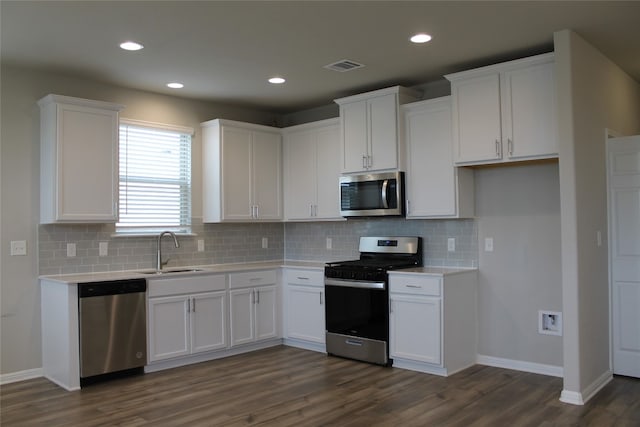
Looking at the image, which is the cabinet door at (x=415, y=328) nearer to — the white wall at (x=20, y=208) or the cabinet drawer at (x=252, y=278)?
the cabinet drawer at (x=252, y=278)

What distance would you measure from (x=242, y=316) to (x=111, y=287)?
1398mm

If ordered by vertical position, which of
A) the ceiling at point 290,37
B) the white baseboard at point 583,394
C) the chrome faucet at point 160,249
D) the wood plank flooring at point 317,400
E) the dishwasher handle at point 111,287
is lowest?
the wood plank flooring at point 317,400

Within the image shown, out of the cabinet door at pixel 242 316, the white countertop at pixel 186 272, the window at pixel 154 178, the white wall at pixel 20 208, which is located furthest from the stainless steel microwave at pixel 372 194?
the white wall at pixel 20 208

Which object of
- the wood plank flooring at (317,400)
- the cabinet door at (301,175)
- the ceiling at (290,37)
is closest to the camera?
Result: the ceiling at (290,37)

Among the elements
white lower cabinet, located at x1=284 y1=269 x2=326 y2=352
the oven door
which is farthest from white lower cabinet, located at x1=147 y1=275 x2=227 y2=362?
the oven door

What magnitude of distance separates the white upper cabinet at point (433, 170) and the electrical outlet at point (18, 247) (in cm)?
333

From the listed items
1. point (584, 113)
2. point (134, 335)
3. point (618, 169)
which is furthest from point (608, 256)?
point (134, 335)

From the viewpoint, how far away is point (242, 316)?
538cm

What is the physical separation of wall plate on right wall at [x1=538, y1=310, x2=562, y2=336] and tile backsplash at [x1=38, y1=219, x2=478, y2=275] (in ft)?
2.34

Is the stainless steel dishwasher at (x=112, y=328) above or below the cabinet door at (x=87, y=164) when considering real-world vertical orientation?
below

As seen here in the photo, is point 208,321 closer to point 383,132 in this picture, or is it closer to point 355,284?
point 355,284

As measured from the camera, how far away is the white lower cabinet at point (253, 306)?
5305 mm

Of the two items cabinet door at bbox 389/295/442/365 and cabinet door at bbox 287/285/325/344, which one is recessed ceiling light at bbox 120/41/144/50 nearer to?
cabinet door at bbox 287/285/325/344

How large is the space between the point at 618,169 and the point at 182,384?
3.99 meters
